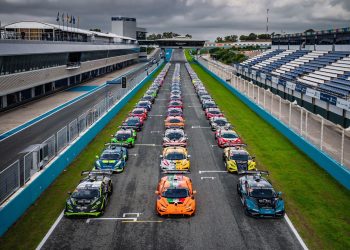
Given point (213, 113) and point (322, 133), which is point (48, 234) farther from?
point (213, 113)

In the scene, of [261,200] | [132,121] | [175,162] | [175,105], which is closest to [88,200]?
[175,162]

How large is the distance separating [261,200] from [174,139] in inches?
507

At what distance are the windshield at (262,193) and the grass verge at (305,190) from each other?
127cm

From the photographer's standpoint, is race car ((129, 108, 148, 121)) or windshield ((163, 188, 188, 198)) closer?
windshield ((163, 188, 188, 198))

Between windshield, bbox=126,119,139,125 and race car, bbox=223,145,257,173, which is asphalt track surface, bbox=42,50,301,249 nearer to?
race car, bbox=223,145,257,173

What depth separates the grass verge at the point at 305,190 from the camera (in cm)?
1681

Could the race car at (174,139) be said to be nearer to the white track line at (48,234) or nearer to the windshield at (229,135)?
the windshield at (229,135)

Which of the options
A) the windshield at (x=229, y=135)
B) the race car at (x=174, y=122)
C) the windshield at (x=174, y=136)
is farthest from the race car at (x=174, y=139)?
the race car at (x=174, y=122)

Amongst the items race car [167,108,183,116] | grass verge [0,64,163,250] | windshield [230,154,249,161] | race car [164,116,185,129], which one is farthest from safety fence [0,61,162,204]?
windshield [230,154,249,161]

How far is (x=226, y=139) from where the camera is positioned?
3053 cm

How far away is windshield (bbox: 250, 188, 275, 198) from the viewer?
1875cm

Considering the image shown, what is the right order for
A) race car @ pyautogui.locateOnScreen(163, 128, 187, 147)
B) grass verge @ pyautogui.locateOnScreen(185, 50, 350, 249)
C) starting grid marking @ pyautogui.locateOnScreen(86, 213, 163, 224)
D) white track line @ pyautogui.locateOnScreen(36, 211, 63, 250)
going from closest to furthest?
white track line @ pyautogui.locateOnScreen(36, 211, 63, 250), grass verge @ pyautogui.locateOnScreen(185, 50, 350, 249), starting grid marking @ pyautogui.locateOnScreen(86, 213, 163, 224), race car @ pyautogui.locateOnScreen(163, 128, 187, 147)

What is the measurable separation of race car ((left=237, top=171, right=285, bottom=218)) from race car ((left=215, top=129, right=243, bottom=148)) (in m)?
10.1

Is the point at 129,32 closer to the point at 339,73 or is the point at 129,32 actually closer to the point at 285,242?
the point at 339,73
